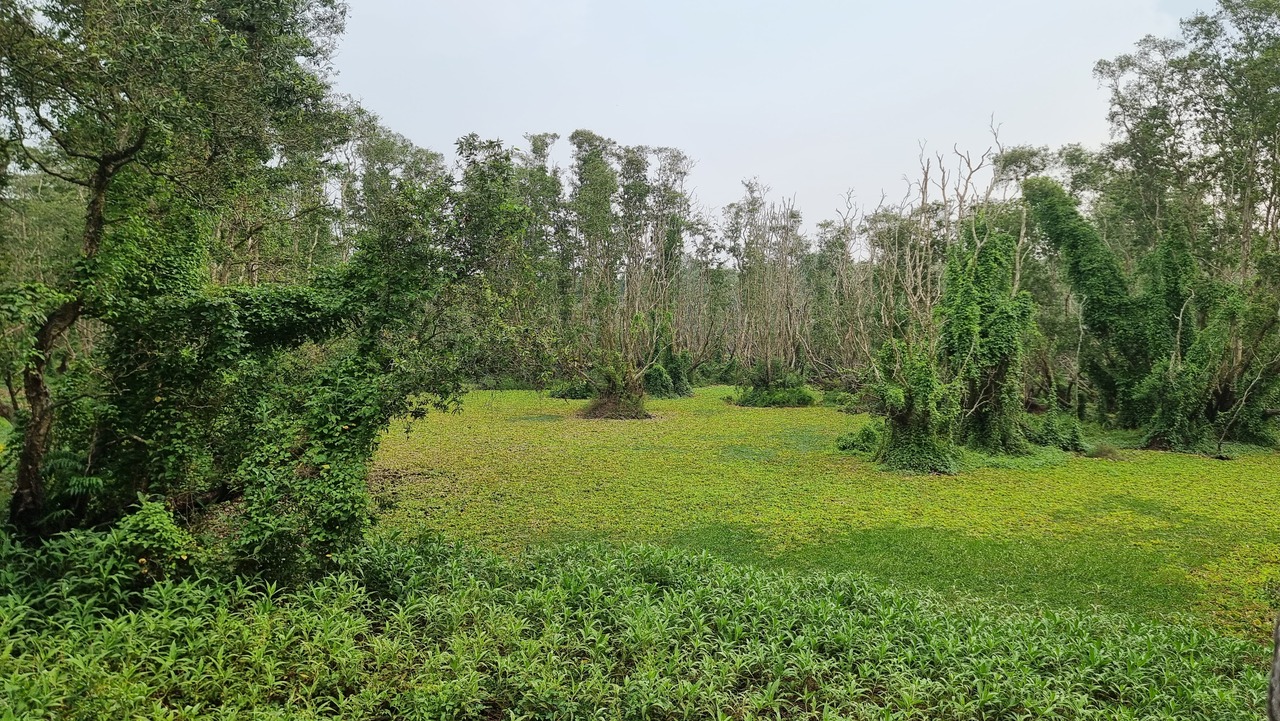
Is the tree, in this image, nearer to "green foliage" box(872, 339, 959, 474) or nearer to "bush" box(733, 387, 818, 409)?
"green foliage" box(872, 339, 959, 474)

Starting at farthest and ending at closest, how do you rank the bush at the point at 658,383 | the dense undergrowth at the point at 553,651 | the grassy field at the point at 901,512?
the bush at the point at 658,383 → the grassy field at the point at 901,512 → the dense undergrowth at the point at 553,651

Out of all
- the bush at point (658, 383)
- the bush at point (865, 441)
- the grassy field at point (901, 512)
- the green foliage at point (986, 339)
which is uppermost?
the green foliage at point (986, 339)

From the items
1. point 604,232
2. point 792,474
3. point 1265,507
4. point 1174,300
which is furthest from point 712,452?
point 604,232

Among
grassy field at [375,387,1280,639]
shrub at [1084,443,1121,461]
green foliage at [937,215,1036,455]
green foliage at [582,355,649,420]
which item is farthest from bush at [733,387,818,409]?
shrub at [1084,443,1121,461]

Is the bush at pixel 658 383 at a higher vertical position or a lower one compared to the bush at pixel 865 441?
higher

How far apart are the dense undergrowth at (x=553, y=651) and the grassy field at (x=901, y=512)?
1393 millimetres

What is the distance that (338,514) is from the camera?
15.9 feet

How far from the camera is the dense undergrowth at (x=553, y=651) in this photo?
314 cm

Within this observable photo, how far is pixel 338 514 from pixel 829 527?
5.64 m

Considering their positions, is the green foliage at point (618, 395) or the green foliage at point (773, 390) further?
the green foliage at point (773, 390)

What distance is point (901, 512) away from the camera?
27.5 feet

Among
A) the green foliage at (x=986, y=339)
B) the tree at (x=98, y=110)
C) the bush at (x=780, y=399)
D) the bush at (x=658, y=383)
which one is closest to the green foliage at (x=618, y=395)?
the bush at (x=780, y=399)

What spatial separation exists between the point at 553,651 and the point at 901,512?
6.28 m

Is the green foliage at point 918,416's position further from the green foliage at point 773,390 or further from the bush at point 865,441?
the green foliage at point 773,390
